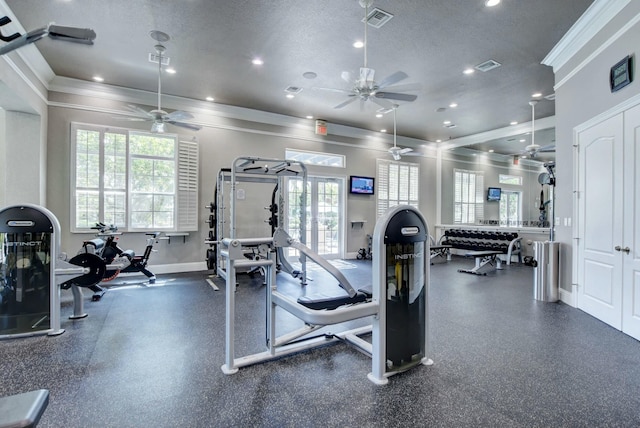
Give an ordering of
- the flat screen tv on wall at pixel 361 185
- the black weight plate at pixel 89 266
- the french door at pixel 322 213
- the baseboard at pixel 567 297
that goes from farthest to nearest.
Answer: the flat screen tv on wall at pixel 361 185 < the french door at pixel 322 213 < the baseboard at pixel 567 297 < the black weight plate at pixel 89 266

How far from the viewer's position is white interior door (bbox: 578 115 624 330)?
11.5ft

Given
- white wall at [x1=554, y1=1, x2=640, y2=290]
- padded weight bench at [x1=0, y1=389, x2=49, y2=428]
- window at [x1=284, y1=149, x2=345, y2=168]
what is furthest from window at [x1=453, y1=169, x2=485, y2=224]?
padded weight bench at [x1=0, y1=389, x2=49, y2=428]

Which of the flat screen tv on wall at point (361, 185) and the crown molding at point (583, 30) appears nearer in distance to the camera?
the crown molding at point (583, 30)

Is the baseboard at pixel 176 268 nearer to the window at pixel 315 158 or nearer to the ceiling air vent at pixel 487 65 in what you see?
the window at pixel 315 158

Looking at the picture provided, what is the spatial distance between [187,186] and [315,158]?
3232 millimetres

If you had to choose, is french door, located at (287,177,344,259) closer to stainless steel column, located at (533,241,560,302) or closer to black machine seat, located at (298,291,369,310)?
stainless steel column, located at (533,241,560,302)

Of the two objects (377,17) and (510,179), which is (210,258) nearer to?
(377,17)

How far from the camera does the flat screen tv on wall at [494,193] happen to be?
32.9 feet

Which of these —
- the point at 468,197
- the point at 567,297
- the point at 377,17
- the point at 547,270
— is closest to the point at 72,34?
the point at 377,17

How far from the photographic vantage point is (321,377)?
2.47 m

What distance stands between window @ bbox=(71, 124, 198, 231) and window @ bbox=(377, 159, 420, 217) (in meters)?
5.10

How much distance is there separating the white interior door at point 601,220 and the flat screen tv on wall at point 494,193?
6218 mm

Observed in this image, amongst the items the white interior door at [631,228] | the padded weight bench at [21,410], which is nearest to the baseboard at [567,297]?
the white interior door at [631,228]

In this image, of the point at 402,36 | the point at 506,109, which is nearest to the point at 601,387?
the point at 402,36
